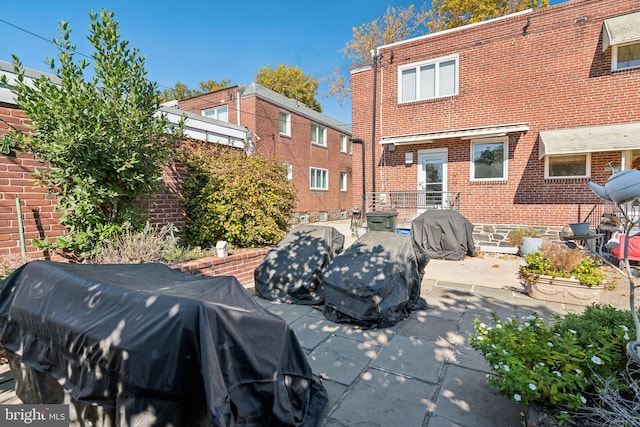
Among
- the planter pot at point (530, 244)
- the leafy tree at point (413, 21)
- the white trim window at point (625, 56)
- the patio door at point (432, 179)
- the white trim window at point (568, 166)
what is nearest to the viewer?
the planter pot at point (530, 244)

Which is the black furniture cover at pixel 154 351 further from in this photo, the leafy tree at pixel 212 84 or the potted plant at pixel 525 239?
the leafy tree at pixel 212 84

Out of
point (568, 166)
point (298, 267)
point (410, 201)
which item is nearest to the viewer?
point (298, 267)

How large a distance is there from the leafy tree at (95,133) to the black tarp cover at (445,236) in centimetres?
645

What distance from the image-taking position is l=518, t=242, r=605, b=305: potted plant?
454cm

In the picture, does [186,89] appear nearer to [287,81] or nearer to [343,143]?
[287,81]

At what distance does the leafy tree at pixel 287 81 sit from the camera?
80.3ft

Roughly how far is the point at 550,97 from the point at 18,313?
11.5 m

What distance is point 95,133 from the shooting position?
3.95m

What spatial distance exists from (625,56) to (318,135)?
1357 centimetres

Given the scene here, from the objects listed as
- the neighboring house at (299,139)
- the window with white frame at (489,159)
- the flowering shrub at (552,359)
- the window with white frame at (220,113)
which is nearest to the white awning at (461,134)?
the window with white frame at (489,159)

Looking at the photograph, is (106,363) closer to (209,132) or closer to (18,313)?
(18,313)

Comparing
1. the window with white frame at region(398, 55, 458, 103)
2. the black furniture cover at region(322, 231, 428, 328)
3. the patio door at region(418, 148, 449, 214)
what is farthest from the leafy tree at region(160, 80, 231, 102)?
the black furniture cover at region(322, 231, 428, 328)

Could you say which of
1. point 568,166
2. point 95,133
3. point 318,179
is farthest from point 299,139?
point 95,133

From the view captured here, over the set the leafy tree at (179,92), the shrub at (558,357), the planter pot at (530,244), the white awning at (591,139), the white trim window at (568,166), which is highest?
the leafy tree at (179,92)
